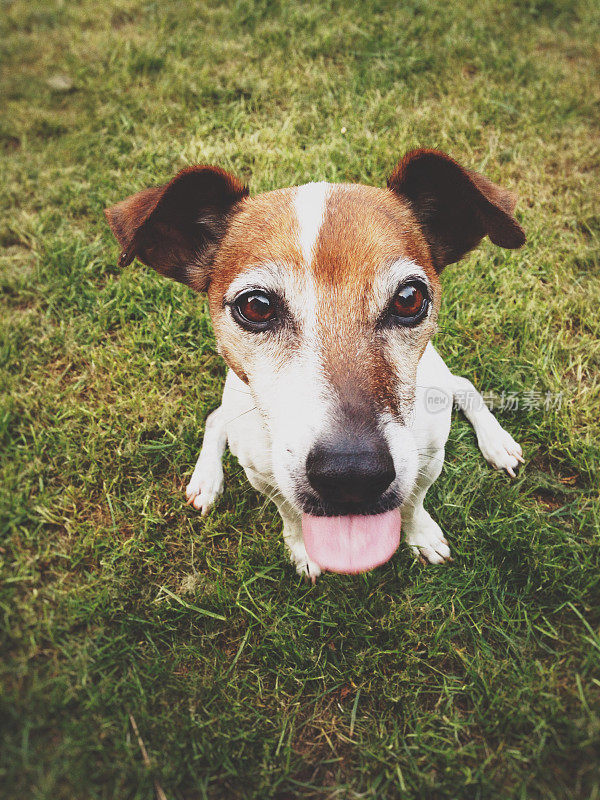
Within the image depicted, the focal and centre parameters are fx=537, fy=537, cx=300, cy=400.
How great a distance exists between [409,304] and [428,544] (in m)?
1.65

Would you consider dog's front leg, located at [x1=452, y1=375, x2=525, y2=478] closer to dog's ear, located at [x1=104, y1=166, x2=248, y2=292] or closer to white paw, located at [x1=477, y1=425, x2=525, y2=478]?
white paw, located at [x1=477, y1=425, x2=525, y2=478]

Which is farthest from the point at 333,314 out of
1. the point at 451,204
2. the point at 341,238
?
the point at 451,204

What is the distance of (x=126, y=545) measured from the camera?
3.60 metres

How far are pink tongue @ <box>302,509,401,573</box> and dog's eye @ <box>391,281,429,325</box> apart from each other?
92cm

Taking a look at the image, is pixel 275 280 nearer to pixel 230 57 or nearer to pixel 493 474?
pixel 493 474

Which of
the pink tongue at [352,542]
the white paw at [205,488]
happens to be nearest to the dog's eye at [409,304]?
the pink tongue at [352,542]

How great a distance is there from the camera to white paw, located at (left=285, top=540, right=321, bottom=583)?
339 centimetres

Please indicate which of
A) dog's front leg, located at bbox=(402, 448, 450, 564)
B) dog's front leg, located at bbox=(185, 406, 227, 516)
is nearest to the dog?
dog's front leg, located at bbox=(402, 448, 450, 564)

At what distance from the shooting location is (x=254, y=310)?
257 centimetres

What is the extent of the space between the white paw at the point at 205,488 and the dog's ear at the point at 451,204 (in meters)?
2.02

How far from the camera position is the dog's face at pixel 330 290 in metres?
2.21

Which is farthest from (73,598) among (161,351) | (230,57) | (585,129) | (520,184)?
(585,129)

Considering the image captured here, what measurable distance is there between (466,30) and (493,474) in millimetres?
5245

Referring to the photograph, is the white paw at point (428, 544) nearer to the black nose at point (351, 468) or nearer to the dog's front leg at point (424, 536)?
the dog's front leg at point (424, 536)
